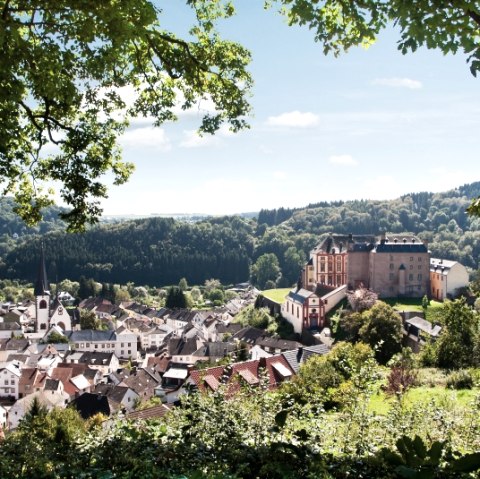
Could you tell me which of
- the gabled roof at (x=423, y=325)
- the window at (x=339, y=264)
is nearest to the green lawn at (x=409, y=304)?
the gabled roof at (x=423, y=325)

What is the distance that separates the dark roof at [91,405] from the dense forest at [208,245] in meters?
82.8

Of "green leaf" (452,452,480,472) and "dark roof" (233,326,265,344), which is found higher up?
"green leaf" (452,452,480,472)

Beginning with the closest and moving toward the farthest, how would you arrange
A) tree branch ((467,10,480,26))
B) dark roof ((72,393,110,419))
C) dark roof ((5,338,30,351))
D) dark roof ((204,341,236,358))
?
tree branch ((467,10,480,26))
dark roof ((72,393,110,419))
dark roof ((204,341,236,358))
dark roof ((5,338,30,351))

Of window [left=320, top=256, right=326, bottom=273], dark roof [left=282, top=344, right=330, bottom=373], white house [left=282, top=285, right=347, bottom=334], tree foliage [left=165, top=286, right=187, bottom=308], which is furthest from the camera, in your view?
tree foliage [left=165, top=286, right=187, bottom=308]

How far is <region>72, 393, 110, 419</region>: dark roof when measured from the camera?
29.8 m

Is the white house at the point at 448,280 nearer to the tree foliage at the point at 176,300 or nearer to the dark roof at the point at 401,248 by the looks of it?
the dark roof at the point at 401,248

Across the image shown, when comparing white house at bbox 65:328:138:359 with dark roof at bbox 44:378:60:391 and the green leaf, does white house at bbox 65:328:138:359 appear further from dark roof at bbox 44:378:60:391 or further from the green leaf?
the green leaf

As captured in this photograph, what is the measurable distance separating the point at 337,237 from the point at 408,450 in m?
51.0

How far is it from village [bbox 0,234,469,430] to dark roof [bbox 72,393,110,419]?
6cm

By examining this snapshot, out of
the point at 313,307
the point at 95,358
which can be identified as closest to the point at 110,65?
the point at 313,307

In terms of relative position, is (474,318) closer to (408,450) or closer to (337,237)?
(408,450)

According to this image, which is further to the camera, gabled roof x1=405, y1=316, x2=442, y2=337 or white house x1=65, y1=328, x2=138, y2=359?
white house x1=65, y1=328, x2=138, y2=359

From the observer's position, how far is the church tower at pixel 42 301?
224 ft

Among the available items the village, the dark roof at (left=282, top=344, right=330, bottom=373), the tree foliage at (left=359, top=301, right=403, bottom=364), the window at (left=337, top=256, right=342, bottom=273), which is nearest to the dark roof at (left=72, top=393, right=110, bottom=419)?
the village
